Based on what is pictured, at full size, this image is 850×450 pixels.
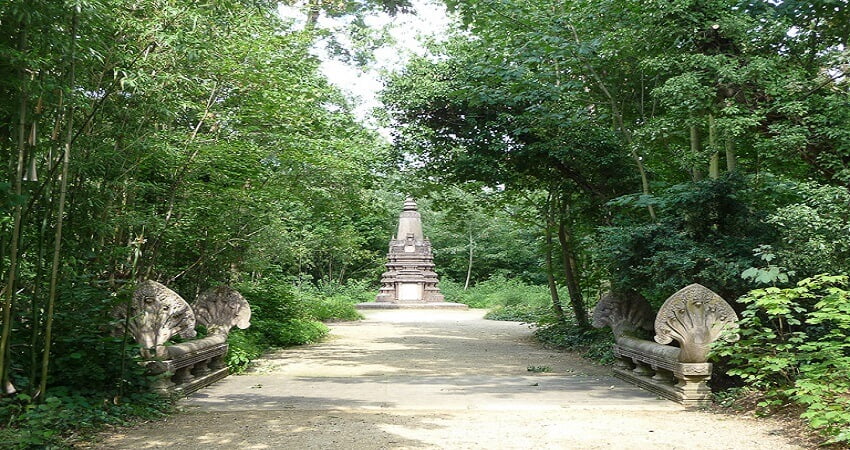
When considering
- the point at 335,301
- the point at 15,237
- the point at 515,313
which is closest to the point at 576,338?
the point at 15,237

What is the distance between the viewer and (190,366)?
694cm

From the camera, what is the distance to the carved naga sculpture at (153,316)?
6082 millimetres

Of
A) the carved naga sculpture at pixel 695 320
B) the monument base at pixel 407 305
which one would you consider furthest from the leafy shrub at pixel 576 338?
the monument base at pixel 407 305

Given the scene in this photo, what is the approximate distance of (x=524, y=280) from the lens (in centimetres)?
3488

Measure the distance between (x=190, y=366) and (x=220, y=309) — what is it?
1.79m

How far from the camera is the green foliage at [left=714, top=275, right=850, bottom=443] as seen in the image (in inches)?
189

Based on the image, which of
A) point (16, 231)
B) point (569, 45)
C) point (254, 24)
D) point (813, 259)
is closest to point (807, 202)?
point (813, 259)

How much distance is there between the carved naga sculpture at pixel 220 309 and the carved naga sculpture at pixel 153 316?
2.15m

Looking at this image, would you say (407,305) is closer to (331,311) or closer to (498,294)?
(498,294)

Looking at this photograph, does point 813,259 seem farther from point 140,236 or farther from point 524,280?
point 524,280

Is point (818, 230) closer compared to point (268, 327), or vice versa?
point (818, 230)

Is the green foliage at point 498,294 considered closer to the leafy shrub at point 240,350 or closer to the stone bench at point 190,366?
the leafy shrub at point 240,350

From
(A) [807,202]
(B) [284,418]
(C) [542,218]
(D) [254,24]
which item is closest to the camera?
(B) [284,418]

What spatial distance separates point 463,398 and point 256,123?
15.9ft
